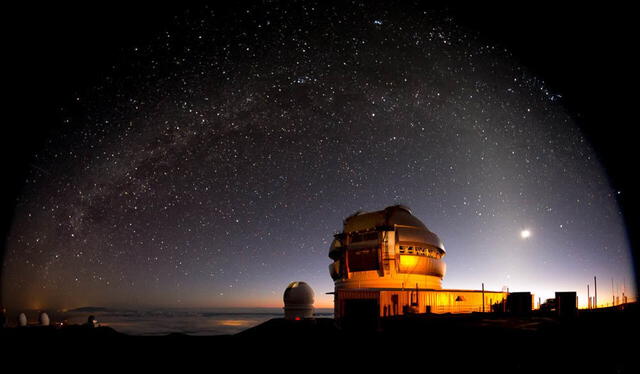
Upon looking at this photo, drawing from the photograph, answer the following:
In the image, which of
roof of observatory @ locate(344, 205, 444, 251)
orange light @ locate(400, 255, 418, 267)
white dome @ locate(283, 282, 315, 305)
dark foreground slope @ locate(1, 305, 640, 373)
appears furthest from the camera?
white dome @ locate(283, 282, 315, 305)

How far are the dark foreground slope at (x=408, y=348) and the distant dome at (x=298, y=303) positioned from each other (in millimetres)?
21703

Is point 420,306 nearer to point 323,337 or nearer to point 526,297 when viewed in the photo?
point 526,297

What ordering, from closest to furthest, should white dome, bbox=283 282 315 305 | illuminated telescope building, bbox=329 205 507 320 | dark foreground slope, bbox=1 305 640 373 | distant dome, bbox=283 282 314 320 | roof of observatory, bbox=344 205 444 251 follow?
1. dark foreground slope, bbox=1 305 640 373
2. illuminated telescope building, bbox=329 205 507 320
3. roof of observatory, bbox=344 205 444 251
4. distant dome, bbox=283 282 314 320
5. white dome, bbox=283 282 315 305

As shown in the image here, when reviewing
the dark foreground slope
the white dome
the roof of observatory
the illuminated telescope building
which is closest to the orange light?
the illuminated telescope building

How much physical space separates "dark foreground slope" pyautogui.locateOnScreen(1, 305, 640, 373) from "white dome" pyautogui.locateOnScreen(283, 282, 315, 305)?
21674 millimetres

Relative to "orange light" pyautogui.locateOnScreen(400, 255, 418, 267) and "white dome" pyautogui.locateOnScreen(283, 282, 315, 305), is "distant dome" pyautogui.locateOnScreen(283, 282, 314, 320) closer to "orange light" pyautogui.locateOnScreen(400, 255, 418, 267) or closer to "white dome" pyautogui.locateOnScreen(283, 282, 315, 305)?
"white dome" pyautogui.locateOnScreen(283, 282, 315, 305)

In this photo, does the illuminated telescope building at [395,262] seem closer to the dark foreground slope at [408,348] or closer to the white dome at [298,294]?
the white dome at [298,294]

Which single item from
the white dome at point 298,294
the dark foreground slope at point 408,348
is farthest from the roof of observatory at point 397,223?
the dark foreground slope at point 408,348

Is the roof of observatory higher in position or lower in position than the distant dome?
higher

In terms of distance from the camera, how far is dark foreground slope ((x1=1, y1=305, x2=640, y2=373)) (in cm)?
984

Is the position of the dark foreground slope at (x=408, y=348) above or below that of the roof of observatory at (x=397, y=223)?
below

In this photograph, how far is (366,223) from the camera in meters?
34.8

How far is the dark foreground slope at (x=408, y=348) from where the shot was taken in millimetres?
9844

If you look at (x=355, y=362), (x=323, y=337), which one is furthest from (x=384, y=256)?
(x=355, y=362)
